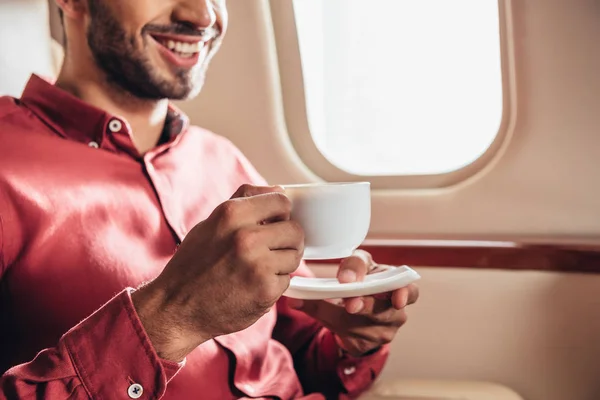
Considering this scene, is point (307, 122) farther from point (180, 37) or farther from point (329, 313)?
point (329, 313)

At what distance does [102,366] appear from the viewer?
68 centimetres

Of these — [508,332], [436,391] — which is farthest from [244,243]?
[508,332]

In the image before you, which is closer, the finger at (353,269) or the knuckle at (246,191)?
the knuckle at (246,191)

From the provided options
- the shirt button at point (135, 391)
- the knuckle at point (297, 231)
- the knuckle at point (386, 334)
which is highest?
the knuckle at point (297, 231)

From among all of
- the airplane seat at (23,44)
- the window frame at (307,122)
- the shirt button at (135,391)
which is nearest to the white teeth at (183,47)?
the airplane seat at (23,44)

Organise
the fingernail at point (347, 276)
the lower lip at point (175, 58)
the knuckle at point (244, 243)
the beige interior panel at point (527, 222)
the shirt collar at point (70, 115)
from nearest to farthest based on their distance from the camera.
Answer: the knuckle at point (244, 243) < the fingernail at point (347, 276) < the shirt collar at point (70, 115) < the lower lip at point (175, 58) < the beige interior panel at point (527, 222)

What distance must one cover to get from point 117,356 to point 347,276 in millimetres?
342

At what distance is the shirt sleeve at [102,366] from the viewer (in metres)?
0.67

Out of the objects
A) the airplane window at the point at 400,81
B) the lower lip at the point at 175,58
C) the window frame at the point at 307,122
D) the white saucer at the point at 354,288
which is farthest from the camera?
the airplane window at the point at 400,81

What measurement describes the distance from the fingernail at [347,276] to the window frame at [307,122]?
636mm

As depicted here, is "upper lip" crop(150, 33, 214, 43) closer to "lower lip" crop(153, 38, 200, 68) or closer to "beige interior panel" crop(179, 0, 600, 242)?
"lower lip" crop(153, 38, 200, 68)

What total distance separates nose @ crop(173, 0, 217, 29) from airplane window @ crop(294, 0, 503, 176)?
444mm

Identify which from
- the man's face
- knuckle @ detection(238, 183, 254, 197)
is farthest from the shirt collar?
knuckle @ detection(238, 183, 254, 197)

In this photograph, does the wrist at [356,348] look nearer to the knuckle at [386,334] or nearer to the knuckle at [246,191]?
the knuckle at [386,334]
